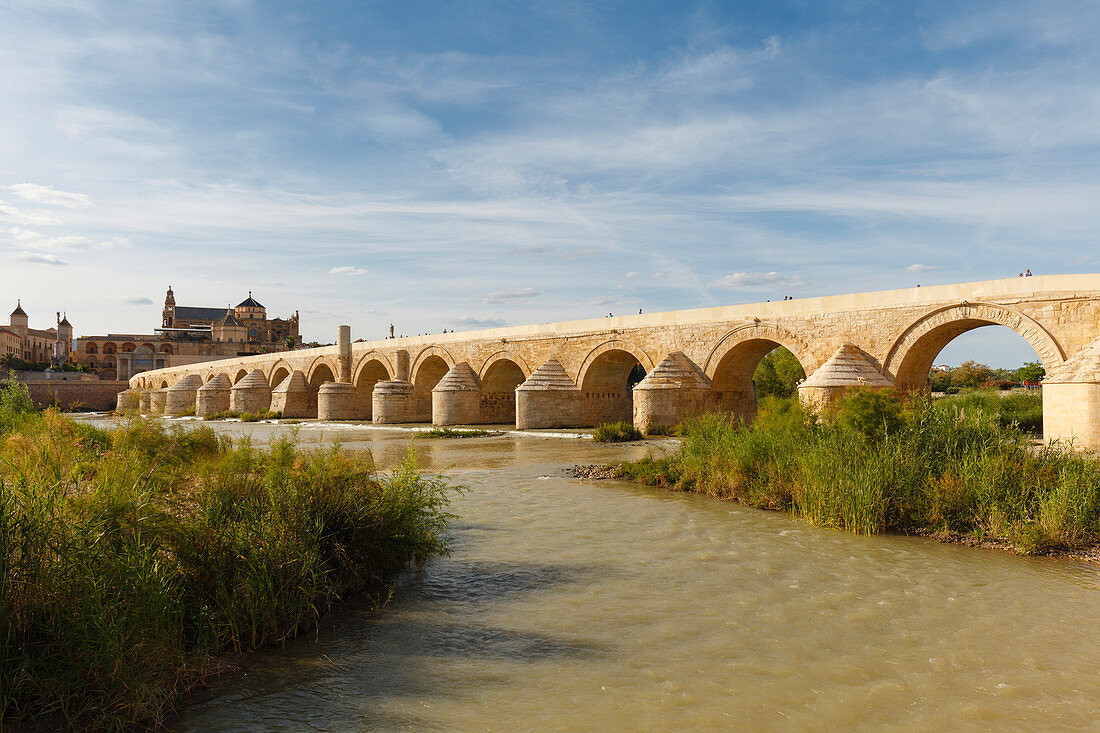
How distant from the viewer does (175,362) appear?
64188mm

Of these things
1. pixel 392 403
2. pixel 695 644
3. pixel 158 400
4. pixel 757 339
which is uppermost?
pixel 757 339

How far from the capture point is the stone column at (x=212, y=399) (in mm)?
35594

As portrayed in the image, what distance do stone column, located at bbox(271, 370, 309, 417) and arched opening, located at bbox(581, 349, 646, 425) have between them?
1733 cm

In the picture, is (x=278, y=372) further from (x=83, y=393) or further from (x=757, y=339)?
(x=757, y=339)

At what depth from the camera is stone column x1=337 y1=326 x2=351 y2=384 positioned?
32469mm

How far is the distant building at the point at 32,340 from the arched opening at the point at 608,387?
8045 cm

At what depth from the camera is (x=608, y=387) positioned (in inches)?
890

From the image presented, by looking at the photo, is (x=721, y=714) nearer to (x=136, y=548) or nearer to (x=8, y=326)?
(x=136, y=548)

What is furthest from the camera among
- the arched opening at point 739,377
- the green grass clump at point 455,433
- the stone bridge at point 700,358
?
the green grass clump at point 455,433

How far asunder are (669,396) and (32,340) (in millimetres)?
101194

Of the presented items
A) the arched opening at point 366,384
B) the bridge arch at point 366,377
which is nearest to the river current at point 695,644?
the bridge arch at point 366,377

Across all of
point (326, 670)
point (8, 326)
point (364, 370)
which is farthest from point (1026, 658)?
point (8, 326)

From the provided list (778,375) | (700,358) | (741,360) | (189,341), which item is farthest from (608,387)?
(189,341)

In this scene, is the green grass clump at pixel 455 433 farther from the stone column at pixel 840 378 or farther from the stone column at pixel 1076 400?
the stone column at pixel 1076 400
